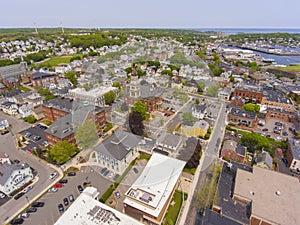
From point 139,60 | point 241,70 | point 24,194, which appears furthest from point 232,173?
point 241,70

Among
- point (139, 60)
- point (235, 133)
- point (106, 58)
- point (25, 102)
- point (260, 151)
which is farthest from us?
point (25, 102)

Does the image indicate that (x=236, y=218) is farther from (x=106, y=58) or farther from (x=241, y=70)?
(x=241, y=70)

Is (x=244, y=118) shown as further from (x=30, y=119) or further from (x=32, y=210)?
(x=30, y=119)

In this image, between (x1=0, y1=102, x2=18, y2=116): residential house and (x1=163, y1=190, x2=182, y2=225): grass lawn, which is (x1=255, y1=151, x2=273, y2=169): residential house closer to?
(x1=163, y1=190, x2=182, y2=225): grass lawn

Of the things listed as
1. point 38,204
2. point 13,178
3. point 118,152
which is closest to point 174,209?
point 118,152

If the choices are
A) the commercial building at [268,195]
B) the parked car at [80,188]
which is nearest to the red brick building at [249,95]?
the commercial building at [268,195]

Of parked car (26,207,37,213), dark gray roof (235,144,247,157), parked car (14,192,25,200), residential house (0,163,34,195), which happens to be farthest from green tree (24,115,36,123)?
dark gray roof (235,144,247,157)
